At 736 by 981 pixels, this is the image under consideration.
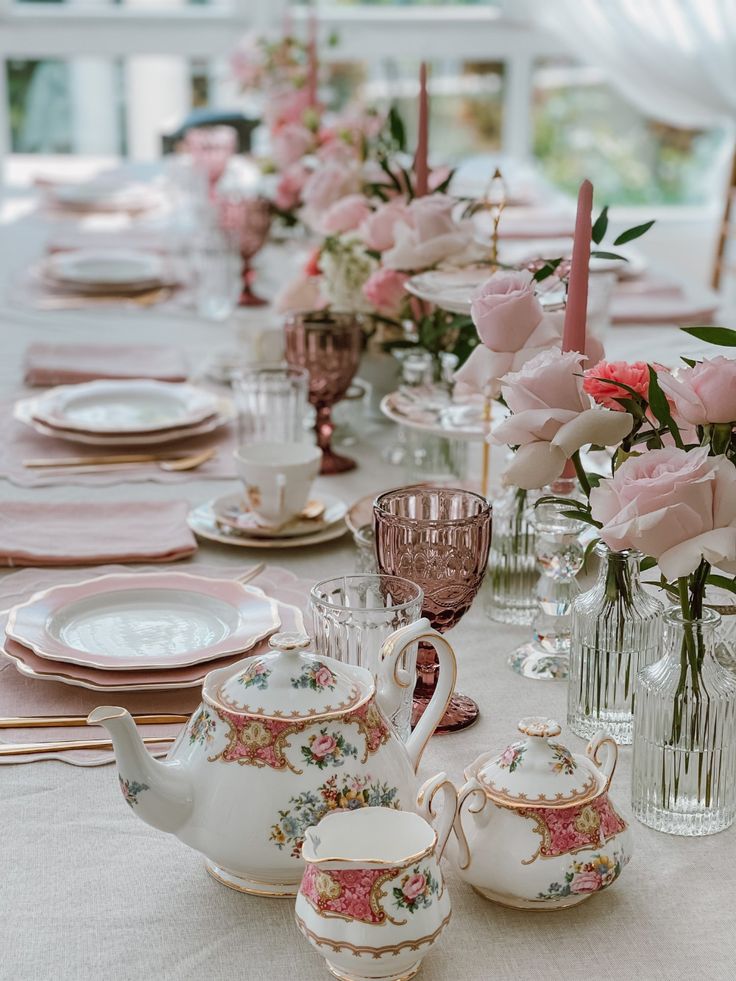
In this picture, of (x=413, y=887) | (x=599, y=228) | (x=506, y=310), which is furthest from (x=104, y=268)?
(x=413, y=887)

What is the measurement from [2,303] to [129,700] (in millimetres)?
1531

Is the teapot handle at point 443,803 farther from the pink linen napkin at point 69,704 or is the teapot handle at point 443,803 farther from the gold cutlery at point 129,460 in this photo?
the gold cutlery at point 129,460

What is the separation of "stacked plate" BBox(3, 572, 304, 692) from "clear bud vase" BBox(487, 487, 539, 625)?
173 millimetres

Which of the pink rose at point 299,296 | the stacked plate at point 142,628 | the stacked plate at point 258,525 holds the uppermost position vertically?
the pink rose at point 299,296

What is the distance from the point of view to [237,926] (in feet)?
2.35

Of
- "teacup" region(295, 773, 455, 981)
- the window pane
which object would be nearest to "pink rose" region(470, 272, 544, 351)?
"teacup" region(295, 773, 455, 981)

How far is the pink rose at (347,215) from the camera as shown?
168 cm

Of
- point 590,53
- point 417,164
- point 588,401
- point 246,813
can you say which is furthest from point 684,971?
point 590,53

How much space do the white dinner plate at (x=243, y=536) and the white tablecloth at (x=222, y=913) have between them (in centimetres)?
39

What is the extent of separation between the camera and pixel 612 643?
0.92 meters

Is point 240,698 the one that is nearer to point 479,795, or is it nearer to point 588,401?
point 479,795

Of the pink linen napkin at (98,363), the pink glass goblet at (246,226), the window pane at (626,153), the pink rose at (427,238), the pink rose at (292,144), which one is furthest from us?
the window pane at (626,153)

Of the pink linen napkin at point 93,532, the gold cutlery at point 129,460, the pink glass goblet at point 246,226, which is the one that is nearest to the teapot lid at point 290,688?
the pink linen napkin at point 93,532

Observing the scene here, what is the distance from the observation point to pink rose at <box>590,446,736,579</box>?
2.35ft
